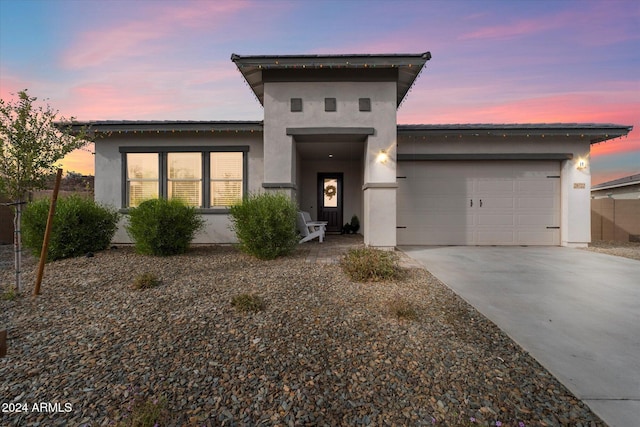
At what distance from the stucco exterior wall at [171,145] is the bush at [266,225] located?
8.09 ft

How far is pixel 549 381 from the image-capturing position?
2.07 metres

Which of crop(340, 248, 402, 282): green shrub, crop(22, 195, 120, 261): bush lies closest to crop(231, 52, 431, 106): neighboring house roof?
crop(340, 248, 402, 282): green shrub

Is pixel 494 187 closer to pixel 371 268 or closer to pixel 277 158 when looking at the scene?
pixel 371 268

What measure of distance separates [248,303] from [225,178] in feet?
19.9

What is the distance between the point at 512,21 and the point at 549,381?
9684 mm

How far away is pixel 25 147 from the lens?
156 inches

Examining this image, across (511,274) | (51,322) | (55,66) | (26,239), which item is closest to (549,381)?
(511,274)

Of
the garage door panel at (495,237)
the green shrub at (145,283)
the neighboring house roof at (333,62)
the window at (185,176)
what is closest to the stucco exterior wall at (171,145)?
the window at (185,176)

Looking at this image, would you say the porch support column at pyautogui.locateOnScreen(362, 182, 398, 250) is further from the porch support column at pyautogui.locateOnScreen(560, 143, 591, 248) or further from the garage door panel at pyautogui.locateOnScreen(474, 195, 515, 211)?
the porch support column at pyautogui.locateOnScreen(560, 143, 591, 248)

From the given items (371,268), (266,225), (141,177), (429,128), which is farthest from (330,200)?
(371,268)

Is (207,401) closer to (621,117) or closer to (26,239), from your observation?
(26,239)

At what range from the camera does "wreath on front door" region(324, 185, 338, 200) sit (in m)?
12.3

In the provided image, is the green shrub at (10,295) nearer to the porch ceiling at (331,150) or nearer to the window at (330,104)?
the porch ceiling at (331,150)

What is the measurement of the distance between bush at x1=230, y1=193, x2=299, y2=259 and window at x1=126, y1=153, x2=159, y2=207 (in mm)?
4137
